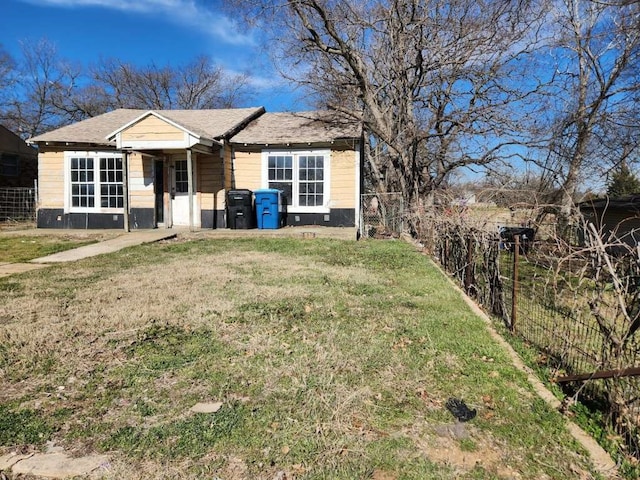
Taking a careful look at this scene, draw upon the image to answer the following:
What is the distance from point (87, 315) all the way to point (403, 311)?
3.69 m

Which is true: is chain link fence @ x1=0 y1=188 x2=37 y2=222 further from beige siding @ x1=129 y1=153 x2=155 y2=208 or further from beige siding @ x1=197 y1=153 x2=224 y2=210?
beige siding @ x1=197 y1=153 x2=224 y2=210

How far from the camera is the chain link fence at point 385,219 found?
1420 cm

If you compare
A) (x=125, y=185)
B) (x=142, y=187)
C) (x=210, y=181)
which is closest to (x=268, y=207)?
(x=210, y=181)

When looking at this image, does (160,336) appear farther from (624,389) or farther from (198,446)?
(624,389)

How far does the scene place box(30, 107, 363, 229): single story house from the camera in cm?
1390

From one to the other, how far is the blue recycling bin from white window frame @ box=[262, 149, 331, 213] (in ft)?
2.26

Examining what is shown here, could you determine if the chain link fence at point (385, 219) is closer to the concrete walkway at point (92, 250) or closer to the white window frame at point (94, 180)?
the concrete walkway at point (92, 250)

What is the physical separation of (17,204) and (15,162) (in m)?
4.43

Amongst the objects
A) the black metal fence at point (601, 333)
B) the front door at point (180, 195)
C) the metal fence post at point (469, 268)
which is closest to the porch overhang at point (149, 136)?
the front door at point (180, 195)

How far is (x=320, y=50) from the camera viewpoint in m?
16.5

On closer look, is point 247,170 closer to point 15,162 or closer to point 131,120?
point 131,120

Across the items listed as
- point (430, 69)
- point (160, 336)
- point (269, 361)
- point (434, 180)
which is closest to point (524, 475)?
point (269, 361)

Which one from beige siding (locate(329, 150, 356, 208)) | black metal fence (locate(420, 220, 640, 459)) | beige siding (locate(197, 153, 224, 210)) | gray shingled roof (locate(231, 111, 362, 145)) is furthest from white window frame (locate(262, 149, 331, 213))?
black metal fence (locate(420, 220, 640, 459))

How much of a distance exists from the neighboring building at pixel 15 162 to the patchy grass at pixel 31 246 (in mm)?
11467
